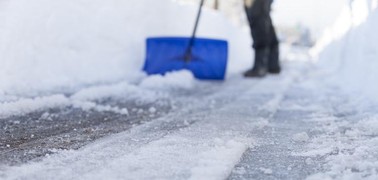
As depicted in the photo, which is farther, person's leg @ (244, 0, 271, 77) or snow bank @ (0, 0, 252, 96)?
person's leg @ (244, 0, 271, 77)

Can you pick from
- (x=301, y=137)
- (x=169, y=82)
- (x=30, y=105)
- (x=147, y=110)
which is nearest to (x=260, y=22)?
(x=169, y=82)

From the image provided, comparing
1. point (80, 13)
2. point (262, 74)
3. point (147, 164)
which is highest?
point (80, 13)

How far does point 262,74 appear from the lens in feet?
16.3

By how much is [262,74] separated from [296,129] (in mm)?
2871

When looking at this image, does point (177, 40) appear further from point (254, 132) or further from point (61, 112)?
point (254, 132)

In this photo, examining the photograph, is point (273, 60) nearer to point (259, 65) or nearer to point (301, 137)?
point (259, 65)

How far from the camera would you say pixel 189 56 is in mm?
4520

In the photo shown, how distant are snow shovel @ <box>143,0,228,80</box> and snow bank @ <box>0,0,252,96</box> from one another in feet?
0.77

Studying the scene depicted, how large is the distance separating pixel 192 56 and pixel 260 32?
0.93 m

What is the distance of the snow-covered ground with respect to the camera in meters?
1.43

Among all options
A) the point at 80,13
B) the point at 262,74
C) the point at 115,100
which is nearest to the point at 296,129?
the point at 115,100

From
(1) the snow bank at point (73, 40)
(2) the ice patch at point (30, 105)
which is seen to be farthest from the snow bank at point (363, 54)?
(1) the snow bank at point (73, 40)

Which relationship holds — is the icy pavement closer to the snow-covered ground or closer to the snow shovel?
the snow-covered ground

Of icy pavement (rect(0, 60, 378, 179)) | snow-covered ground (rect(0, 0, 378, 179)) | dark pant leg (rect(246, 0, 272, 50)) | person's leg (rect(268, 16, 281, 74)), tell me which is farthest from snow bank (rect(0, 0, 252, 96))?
person's leg (rect(268, 16, 281, 74))
